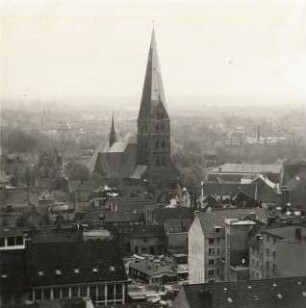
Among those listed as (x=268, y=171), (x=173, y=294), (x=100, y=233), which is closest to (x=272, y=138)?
(x=268, y=171)

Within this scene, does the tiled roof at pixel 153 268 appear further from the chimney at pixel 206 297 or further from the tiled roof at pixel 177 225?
the chimney at pixel 206 297

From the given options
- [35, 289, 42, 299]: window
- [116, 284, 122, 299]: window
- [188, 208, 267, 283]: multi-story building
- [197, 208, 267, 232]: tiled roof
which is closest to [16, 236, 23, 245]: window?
[35, 289, 42, 299]: window

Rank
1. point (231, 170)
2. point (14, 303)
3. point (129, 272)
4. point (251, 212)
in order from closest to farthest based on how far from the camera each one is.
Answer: point (14, 303), point (129, 272), point (251, 212), point (231, 170)

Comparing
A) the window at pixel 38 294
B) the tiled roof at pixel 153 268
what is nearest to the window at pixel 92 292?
the window at pixel 38 294

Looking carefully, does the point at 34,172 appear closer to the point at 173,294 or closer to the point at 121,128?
the point at 121,128

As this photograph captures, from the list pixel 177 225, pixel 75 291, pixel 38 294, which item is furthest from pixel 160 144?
pixel 38 294

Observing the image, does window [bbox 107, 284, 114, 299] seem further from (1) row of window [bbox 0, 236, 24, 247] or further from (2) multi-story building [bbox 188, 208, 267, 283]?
(2) multi-story building [bbox 188, 208, 267, 283]
